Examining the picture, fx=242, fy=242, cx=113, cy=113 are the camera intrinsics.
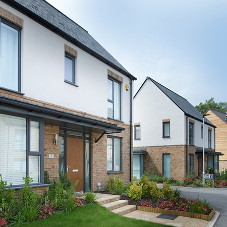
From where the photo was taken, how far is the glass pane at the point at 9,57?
276 inches

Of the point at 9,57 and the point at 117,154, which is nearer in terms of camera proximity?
the point at 9,57

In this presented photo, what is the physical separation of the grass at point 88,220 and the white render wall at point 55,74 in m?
3.77

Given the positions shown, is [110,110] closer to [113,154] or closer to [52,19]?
[113,154]

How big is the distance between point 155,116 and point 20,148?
659 inches

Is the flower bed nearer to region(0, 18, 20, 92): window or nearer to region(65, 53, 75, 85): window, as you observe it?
region(65, 53, 75, 85): window

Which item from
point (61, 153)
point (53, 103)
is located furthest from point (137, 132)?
point (53, 103)

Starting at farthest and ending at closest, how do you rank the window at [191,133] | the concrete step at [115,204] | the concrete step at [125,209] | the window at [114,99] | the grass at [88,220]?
the window at [191,133] < the window at [114,99] < the concrete step at [115,204] < the concrete step at [125,209] < the grass at [88,220]

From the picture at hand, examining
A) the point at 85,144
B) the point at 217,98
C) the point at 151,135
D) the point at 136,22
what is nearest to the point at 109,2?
the point at 136,22

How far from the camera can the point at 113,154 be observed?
1241 cm

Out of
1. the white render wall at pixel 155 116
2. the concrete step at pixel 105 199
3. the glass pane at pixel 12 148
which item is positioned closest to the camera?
the glass pane at pixel 12 148

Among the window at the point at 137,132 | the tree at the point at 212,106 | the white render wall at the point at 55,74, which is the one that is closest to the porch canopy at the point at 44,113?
the white render wall at the point at 55,74

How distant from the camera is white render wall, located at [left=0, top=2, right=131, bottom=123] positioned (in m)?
7.73

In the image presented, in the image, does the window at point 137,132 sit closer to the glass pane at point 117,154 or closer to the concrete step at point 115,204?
the glass pane at point 117,154

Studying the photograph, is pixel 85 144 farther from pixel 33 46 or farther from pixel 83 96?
pixel 33 46
